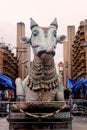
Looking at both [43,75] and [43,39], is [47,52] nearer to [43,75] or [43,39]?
[43,39]

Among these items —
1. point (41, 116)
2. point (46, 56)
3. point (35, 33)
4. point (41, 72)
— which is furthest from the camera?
point (41, 72)

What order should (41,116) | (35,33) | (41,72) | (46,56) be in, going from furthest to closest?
(41,72) < (35,33) < (46,56) < (41,116)

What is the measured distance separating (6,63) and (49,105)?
175 feet

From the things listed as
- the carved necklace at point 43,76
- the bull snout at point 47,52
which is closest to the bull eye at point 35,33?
the bull snout at point 47,52

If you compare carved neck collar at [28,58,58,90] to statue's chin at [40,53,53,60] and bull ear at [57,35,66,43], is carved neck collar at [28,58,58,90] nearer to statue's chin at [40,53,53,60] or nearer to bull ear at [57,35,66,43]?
statue's chin at [40,53,53,60]

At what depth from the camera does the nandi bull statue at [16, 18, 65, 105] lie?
707 centimetres

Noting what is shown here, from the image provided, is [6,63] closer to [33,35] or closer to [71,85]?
[71,85]

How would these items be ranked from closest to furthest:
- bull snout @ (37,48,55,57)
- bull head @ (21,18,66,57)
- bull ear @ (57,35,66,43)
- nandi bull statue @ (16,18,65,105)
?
bull snout @ (37,48,55,57)
bull head @ (21,18,66,57)
nandi bull statue @ (16,18,65,105)
bull ear @ (57,35,66,43)

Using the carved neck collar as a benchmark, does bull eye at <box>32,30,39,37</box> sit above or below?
above

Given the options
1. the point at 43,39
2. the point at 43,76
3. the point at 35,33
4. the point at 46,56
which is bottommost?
the point at 43,76

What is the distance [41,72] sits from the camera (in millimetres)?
7500

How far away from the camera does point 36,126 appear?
683 centimetres

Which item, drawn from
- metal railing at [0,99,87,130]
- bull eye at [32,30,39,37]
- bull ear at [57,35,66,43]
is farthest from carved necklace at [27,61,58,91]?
metal railing at [0,99,87,130]

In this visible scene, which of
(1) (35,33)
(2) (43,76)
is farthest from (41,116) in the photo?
(1) (35,33)
